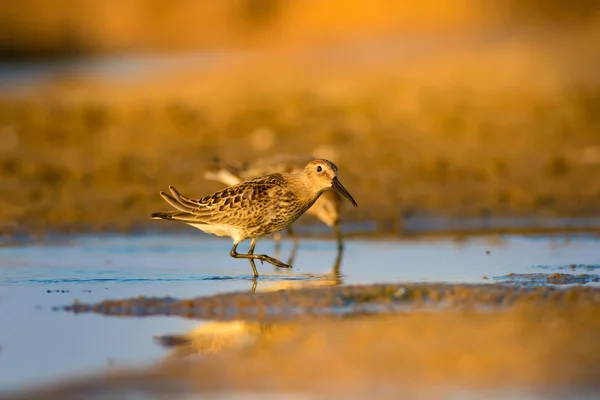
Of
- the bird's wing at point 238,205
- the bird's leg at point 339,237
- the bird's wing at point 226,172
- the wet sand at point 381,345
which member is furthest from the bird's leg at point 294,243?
the wet sand at point 381,345

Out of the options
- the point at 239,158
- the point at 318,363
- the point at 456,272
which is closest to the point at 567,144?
the point at 239,158

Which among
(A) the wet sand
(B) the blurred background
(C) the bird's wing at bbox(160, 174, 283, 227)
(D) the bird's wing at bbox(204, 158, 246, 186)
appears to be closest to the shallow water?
(A) the wet sand

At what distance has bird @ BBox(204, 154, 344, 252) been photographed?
16.5 metres

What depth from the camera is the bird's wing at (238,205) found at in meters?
12.9

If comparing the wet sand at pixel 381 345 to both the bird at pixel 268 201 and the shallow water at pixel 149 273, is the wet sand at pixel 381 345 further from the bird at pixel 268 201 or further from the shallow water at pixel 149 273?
the bird at pixel 268 201

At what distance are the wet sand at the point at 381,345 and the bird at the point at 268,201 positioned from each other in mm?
2050

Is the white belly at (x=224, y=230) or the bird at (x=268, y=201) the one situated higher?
the bird at (x=268, y=201)

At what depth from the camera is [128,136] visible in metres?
24.9

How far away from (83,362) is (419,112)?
18.5 meters

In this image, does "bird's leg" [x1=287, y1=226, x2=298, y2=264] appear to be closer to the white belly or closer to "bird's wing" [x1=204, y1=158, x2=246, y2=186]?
the white belly

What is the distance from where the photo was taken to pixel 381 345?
877 cm

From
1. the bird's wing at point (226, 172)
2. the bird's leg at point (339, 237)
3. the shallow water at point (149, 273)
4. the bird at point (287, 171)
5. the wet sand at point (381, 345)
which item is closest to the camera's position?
the wet sand at point (381, 345)

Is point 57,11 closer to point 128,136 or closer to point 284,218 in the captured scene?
point 128,136

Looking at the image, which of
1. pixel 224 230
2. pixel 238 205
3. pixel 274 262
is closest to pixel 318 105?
pixel 224 230
